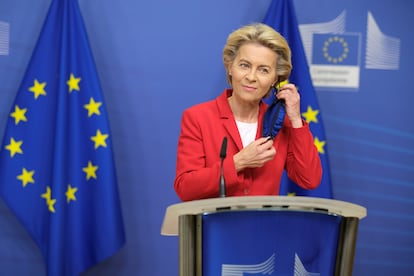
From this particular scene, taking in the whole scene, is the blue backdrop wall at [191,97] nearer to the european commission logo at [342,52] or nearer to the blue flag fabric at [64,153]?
the european commission logo at [342,52]

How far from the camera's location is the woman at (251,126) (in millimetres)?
2088

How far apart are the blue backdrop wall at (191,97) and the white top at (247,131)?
1.16 meters

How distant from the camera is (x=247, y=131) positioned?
2.18m

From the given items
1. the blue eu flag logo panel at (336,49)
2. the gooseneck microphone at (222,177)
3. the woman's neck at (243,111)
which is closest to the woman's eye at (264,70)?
the woman's neck at (243,111)

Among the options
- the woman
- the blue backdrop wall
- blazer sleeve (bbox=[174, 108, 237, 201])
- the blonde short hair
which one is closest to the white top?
the woman

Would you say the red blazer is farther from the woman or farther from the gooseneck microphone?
the gooseneck microphone

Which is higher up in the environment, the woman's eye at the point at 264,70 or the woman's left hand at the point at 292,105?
the woman's eye at the point at 264,70

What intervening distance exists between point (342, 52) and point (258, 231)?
2.13 metres

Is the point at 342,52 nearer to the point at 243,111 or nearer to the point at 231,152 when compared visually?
the point at 243,111

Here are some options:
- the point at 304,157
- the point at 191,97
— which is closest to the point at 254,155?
the point at 304,157

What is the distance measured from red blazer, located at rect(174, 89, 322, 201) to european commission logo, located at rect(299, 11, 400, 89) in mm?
1270

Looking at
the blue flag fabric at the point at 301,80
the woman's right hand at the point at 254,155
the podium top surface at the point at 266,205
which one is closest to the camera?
the podium top surface at the point at 266,205

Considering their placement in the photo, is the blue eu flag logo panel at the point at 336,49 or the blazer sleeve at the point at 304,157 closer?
the blazer sleeve at the point at 304,157

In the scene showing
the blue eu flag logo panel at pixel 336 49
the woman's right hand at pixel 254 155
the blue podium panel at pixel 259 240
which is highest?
the blue eu flag logo panel at pixel 336 49
